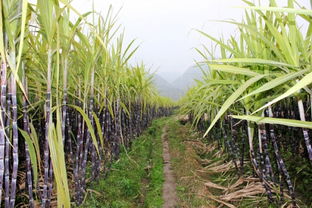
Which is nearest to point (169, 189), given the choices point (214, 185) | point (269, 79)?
point (214, 185)

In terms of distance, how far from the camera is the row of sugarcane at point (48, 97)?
1.33m

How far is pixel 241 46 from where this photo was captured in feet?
7.47

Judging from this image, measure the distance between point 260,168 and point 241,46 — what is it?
1083 millimetres

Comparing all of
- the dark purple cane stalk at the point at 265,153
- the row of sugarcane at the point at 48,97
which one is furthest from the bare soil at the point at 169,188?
the dark purple cane stalk at the point at 265,153

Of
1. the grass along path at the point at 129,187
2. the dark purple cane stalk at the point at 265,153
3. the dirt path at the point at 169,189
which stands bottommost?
the dirt path at the point at 169,189

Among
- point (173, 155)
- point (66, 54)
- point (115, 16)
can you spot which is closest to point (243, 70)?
point (66, 54)

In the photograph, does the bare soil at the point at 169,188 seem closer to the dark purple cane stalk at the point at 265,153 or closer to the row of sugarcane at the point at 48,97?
the row of sugarcane at the point at 48,97

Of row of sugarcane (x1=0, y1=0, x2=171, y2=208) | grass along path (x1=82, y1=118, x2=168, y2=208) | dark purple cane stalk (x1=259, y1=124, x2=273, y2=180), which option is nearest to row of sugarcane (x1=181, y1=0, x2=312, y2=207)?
dark purple cane stalk (x1=259, y1=124, x2=273, y2=180)

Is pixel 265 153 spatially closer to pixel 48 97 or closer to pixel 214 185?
pixel 214 185

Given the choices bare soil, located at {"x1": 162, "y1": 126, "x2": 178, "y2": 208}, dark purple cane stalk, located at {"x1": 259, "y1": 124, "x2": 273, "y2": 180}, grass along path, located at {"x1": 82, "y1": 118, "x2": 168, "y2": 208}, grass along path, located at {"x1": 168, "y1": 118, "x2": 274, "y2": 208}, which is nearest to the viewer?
dark purple cane stalk, located at {"x1": 259, "y1": 124, "x2": 273, "y2": 180}

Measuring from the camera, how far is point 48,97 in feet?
5.28

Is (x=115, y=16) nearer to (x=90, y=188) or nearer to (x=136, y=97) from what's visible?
(x=90, y=188)

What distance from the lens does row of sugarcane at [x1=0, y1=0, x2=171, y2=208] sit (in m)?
Result: 1.33

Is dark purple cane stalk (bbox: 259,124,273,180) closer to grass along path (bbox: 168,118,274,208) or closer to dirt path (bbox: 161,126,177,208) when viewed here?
grass along path (bbox: 168,118,274,208)
